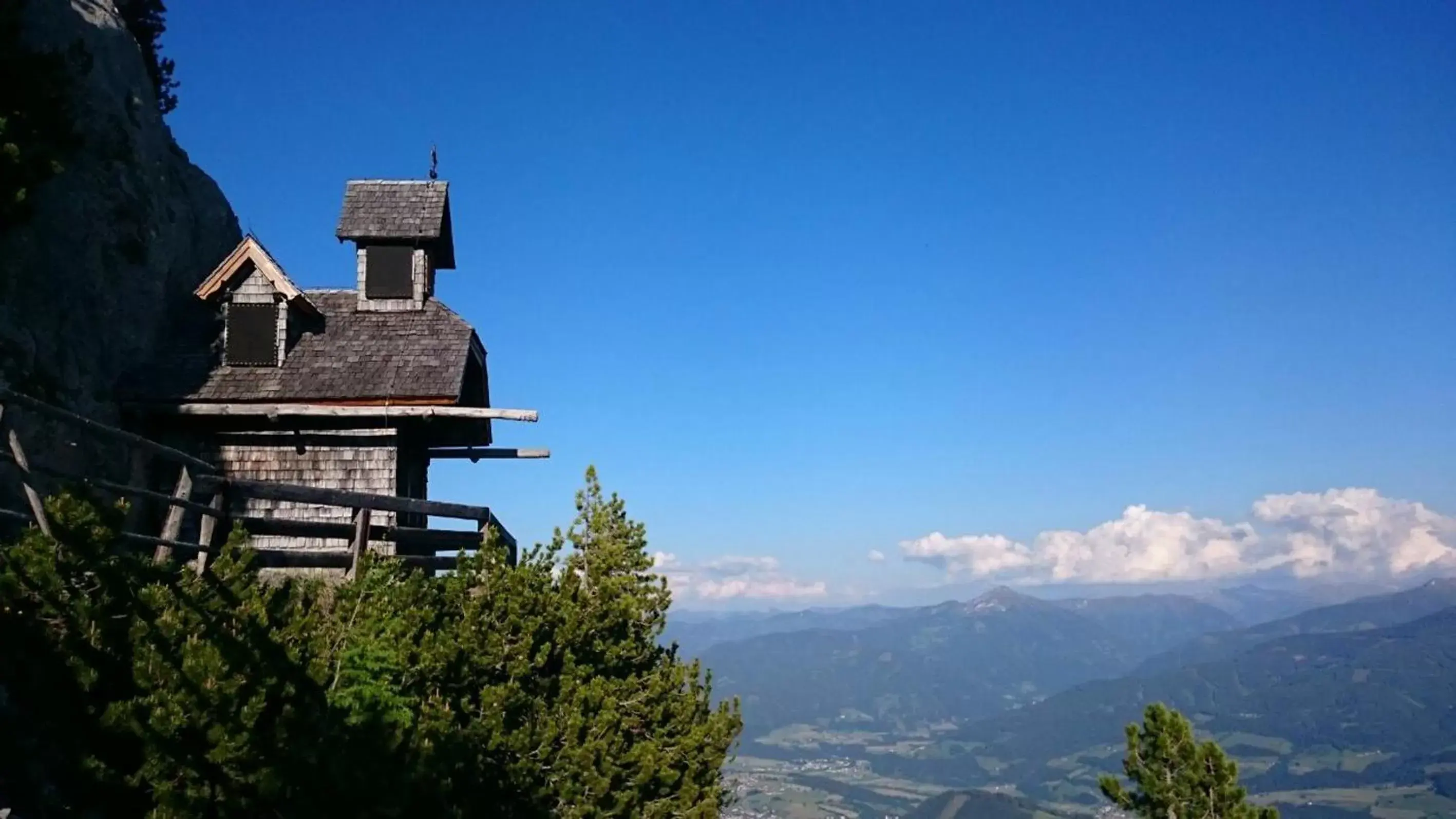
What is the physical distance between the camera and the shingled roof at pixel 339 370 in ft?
71.6

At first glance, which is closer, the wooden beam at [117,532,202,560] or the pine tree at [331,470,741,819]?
the wooden beam at [117,532,202,560]

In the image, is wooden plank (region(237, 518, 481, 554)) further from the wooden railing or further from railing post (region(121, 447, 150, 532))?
railing post (region(121, 447, 150, 532))

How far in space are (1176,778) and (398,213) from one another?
22.3 metres

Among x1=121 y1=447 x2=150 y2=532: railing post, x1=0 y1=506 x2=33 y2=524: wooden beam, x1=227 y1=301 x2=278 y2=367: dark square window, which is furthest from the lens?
x1=227 y1=301 x2=278 y2=367: dark square window

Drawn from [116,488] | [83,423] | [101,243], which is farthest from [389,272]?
[83,423]

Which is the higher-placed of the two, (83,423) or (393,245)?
(393,245)

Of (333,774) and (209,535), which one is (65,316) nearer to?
(209,535)

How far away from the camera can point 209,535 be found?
49.0 feet

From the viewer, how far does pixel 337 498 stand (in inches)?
667

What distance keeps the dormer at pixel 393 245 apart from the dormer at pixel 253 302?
2.48m

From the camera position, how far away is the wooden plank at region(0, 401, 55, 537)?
971 centimetres

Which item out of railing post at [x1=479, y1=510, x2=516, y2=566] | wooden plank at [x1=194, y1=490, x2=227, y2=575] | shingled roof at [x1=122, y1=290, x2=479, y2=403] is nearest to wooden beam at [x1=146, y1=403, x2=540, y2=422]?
shingled roof at [x1=122, y1=290, x2=479, y2=403]

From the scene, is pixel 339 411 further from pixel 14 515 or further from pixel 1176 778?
pixel 1176 778

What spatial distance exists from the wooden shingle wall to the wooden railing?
3.48 ft
